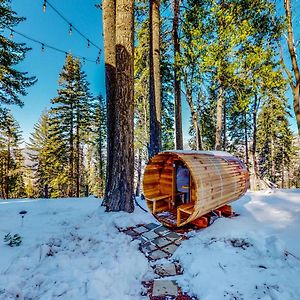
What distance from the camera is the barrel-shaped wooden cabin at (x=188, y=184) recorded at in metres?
4.68

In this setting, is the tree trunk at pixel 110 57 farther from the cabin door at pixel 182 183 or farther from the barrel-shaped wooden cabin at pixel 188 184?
the cabin door at pixel 182 183

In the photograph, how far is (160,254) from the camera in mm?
4004

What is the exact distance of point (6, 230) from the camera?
464 centimetres

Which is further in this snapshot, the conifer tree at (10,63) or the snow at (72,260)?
the conifer tree at (10,63)

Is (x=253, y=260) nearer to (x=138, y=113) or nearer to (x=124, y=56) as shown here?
(x=124, y=56)

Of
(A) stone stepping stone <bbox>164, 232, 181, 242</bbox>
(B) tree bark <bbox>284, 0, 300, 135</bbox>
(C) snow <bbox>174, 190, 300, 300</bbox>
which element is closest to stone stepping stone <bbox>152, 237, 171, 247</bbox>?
(A) stone stepping stone <bbox>164, 232, 181, 242</bbox>

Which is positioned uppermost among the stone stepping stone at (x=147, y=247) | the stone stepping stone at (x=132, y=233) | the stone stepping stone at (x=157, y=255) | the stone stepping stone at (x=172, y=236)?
the stone stepping stone at (x=132, y=233)

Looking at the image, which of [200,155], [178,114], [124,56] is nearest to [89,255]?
[200,155]

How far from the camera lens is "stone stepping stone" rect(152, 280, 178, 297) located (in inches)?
112

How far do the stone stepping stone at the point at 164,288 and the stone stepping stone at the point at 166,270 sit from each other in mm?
237

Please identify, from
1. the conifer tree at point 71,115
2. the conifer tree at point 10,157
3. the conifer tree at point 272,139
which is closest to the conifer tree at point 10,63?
the conifer tree at point 71,115

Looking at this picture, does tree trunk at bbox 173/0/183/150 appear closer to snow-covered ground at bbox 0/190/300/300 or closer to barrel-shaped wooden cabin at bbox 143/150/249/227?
barrel-shaped wooden cabin at bbox 143/150/249/227

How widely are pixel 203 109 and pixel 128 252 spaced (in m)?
13.2

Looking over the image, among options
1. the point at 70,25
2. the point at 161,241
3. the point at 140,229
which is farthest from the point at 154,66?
the point at 161,241
